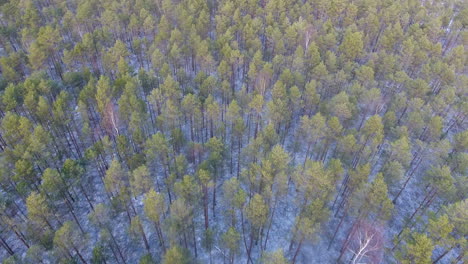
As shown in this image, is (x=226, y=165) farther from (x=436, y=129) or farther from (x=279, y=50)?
(x=436, y=129)

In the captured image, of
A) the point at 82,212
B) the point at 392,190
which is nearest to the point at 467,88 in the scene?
the point at 392,190

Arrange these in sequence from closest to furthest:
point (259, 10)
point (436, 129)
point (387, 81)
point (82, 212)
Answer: point (82, 212) < point (436, 129) < point (387, 81) < point (259, 10)

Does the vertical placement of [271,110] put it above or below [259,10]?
below

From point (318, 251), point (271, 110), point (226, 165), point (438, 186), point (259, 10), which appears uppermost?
point (259, 10)

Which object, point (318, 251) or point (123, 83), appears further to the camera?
point (123, 83)

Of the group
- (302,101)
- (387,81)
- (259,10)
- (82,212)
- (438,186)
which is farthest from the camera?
(259,10)

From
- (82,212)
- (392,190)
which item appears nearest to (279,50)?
(392,190)

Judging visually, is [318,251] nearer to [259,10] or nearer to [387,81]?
[387,81]
